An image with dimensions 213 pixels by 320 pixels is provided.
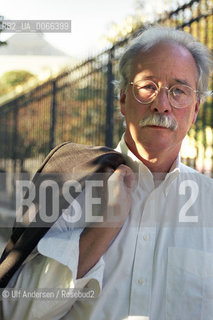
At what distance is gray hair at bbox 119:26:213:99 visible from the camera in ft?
7.20

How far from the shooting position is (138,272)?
1892mm

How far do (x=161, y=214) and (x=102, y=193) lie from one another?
1.06 feet

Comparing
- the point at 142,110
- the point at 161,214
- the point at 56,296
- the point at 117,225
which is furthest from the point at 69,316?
the point at 142,110

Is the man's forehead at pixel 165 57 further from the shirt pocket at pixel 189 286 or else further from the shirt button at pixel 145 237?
the shirt pocket at pixel 189 286

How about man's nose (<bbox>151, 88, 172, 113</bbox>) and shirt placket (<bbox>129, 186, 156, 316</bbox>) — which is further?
man's nose (<bbox>151, 88, 172, 113</bbox>)

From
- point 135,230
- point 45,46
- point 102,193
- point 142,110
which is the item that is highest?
point 45,46

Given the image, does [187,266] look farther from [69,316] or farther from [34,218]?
[34,218]

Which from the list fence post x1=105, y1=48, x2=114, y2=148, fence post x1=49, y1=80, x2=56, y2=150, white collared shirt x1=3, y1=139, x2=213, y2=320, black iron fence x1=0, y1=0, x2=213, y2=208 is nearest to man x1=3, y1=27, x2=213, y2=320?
white collared shirt x1=3, y1=139, x2=213, y2=320

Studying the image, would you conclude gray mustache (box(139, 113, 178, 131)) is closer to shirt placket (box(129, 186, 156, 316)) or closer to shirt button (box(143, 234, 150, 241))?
shirt placket (box(129, 186, 156, 316))

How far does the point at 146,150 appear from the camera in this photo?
2.11m

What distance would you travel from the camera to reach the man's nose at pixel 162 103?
2.05 meters

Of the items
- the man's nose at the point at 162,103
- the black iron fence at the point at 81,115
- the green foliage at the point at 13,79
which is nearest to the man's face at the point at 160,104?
the man's nose at the point at 162,103

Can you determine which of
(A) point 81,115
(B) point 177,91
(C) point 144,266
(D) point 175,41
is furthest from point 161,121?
(A) point 81,115

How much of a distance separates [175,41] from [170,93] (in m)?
0.30
